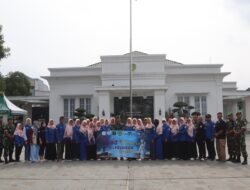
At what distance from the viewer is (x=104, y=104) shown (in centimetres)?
2930

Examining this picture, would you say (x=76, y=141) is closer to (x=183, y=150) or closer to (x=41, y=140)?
(x=41, y=140)

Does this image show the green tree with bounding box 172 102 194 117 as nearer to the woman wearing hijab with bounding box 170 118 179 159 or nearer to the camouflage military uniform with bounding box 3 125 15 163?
the woman wearing hijab with bounding box 170 118 179 159

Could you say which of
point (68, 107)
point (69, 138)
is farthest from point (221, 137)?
point (68, 107)

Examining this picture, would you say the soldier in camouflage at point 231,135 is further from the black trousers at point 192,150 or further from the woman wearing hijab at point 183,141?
the woman wearing hijab at point 183,141

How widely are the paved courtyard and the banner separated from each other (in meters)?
0.64

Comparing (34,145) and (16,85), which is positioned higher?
(16,85)

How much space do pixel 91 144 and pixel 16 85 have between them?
35.3 meters

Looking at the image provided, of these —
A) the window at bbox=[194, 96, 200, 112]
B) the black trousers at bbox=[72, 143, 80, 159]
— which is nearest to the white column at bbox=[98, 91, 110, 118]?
the window at bbox=[194, 96, 200, 112]

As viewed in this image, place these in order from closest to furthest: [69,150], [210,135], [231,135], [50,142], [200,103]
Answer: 1. [231,135]
2. [210,135]
3. [50,142]
4. [69,150]
5. [200,103]

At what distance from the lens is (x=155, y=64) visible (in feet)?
99.1

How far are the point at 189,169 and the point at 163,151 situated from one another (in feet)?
8.67

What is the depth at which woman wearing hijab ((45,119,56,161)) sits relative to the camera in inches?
538

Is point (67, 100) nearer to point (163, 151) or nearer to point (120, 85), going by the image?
point (120, 85)

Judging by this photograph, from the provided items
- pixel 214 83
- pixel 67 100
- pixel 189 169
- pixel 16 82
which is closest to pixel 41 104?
pixel 67 100
